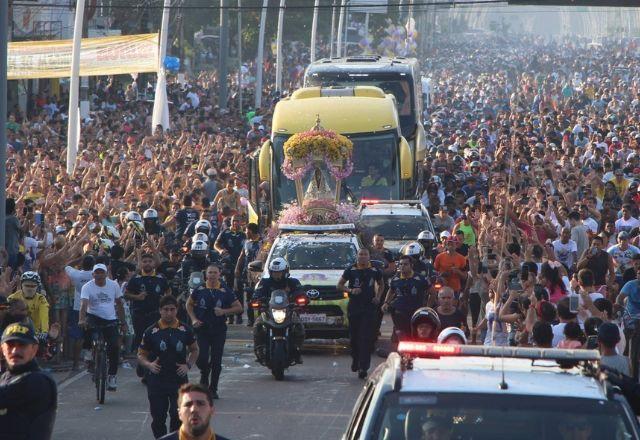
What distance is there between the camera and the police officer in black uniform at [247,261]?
22641 millimetres

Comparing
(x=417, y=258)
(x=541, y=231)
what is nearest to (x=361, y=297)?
(x=417, y=258)

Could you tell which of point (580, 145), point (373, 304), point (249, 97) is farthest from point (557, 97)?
point (373, 304)

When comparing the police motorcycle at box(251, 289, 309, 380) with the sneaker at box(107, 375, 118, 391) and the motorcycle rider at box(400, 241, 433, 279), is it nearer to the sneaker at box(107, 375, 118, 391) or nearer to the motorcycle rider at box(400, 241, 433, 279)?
the sneaker at box(107, 375, 118, 391)

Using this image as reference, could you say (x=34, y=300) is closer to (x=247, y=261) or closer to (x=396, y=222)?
(x=247, y=261)

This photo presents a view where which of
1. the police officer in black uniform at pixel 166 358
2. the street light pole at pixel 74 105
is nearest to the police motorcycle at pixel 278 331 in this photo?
the police officer in black uniform at pixel 166 358

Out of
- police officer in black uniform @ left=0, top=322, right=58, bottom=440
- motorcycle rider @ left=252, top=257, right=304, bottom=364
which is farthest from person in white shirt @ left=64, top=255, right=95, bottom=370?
police officer in black uniform @ left=0, top=322, right=58, bottom=440

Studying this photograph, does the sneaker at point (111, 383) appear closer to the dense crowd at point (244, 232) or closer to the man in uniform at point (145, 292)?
the dense crowd at point (244, 232)

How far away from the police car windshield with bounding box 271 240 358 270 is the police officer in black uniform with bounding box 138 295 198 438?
288 inches

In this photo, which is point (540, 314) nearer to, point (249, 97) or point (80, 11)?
point (80, 11)

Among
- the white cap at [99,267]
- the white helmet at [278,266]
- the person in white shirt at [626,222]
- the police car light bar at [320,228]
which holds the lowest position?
the person in white shirt at [626,222]

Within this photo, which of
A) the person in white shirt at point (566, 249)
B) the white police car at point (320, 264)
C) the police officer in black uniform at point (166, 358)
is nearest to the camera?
the police officer in black uniform at point (166, 358)

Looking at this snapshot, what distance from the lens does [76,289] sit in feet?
59.1

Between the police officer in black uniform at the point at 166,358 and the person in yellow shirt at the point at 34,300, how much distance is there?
2994 mm

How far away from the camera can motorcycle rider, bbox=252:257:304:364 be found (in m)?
17.6
